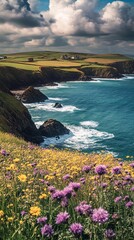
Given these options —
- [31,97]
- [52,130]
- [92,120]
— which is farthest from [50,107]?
[52,130]

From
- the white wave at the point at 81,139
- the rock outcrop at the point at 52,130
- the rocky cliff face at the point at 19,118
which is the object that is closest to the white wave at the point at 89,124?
the white wave at the point at 81,139

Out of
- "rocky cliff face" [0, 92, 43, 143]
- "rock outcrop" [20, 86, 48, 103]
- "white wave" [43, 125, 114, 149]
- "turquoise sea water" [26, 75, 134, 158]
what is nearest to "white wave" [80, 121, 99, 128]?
"turquoise sea water" [26, 75, 134, 158]

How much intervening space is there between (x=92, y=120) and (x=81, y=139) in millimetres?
19827

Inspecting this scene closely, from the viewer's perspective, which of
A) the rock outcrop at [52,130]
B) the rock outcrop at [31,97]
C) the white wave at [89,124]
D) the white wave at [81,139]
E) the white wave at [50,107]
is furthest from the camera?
the rock outcrop at [31,97]

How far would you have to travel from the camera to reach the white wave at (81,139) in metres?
58.2

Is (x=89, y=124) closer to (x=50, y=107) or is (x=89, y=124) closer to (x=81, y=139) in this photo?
(x=81, y=139)

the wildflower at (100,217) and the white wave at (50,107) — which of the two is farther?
the white wave at (50,107)

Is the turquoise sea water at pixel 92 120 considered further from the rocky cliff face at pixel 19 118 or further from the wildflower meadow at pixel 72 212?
the wildflower meadow at pixel 72 212

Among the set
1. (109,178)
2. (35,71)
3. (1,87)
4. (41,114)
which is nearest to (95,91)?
(35,71)

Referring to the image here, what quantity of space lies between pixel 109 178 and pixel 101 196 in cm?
192

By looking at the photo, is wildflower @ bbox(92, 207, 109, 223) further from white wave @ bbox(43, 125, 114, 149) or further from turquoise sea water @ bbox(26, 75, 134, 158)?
white wave @ bbox(43, 125, 114, 149)

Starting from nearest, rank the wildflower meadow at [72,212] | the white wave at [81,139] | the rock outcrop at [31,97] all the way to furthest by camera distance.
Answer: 1. the wildflower meadow at [72,212]
2. the white wave at [81,139]
3. the rock outcrop at [31,97]

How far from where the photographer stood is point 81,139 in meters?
62.3

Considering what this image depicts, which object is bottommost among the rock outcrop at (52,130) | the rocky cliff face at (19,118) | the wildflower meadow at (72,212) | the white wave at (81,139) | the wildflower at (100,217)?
the white wave at (81,139)
